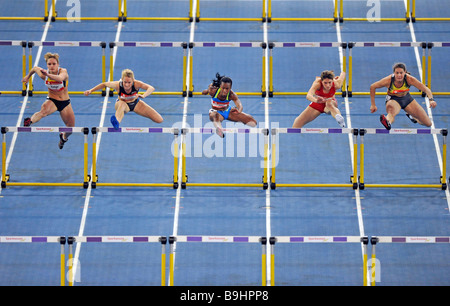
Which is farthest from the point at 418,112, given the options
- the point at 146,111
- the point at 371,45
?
the point at 146,111

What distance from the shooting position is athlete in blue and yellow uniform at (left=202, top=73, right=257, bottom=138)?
22.7 m

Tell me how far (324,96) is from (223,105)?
1.96 meters

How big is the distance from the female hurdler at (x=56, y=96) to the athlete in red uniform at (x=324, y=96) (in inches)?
182

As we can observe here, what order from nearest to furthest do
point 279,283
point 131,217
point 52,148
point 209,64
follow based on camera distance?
1. point 279,283
2. point 131,217
3. point 52,148
4. point 209,64

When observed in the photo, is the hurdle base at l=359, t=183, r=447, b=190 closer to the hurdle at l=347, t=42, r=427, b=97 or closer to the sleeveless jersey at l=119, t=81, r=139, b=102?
the hurdle at l=347, t=42, r=427, b=97

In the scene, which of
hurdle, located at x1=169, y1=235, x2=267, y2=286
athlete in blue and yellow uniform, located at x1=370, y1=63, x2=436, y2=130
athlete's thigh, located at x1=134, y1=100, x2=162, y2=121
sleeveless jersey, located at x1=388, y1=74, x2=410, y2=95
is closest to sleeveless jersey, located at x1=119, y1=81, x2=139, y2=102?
athlete's thigh, located at x1=134, y1=100, x2=162, y2=121

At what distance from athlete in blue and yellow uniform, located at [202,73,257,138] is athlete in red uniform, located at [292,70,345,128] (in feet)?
3.82

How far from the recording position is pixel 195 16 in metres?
28.5

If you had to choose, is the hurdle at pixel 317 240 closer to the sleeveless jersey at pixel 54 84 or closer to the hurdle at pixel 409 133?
the hurdle at pixel 409 133

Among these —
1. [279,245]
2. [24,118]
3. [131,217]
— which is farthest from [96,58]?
[279,245]

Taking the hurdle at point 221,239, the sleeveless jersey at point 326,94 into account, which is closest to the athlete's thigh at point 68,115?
the hurdle at point 221,239

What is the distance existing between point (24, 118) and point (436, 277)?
31.2 ft

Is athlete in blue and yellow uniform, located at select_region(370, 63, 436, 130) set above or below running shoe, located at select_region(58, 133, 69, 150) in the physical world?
above

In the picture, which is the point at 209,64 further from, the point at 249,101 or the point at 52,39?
the point at 52,39
